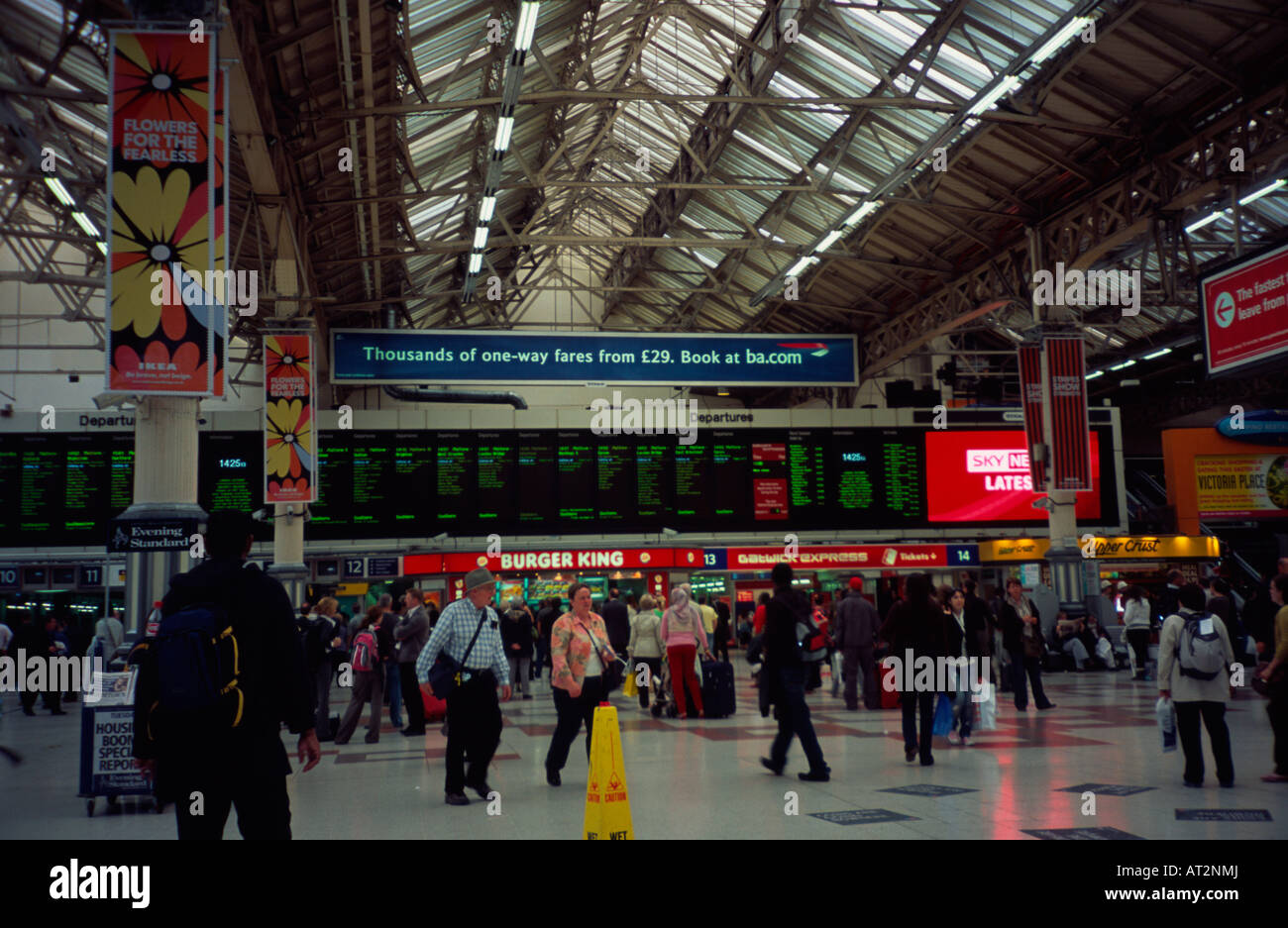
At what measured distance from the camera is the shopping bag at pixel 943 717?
9.87 metres

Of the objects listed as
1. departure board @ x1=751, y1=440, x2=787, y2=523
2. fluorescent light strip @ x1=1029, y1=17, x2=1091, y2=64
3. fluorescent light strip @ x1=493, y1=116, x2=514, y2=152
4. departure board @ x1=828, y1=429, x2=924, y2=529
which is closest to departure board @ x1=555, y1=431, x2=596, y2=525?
departure board @ x1=751, y1=440, x2=787, y2=523

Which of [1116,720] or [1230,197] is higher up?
[1230,197]

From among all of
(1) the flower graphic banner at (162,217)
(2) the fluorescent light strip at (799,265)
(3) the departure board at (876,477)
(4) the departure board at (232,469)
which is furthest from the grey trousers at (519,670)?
(3) the departure board at (876,477)

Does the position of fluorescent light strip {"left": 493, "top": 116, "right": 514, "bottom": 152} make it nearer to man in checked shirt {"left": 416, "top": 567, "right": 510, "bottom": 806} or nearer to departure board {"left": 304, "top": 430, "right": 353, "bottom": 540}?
man in checked shirt {"left": 416, "top": 567, "right": 510, "bottom": 806}

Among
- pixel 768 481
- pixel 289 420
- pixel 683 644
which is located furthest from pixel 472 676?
pixel 768 481

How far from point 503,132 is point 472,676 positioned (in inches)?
423

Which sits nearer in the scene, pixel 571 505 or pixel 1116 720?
pixel 1116 720

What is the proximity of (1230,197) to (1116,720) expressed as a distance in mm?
9903

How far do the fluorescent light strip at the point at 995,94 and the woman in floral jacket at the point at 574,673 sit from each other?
10.1 meters

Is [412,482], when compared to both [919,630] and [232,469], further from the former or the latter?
[919,630]

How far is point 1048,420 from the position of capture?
21141 mm
